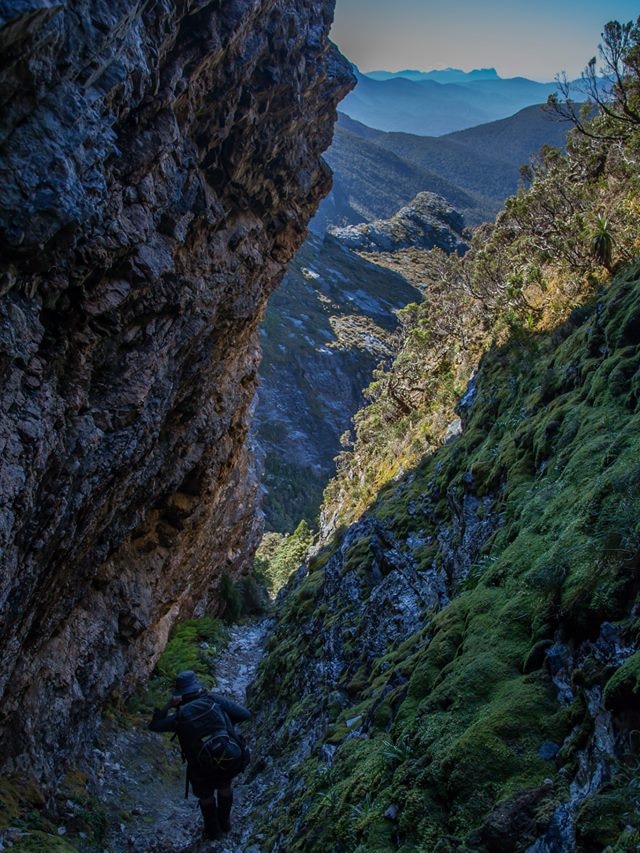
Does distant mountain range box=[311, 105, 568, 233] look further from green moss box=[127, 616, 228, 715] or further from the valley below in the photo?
the valley below

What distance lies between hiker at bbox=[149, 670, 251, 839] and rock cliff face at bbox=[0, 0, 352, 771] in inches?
98.4

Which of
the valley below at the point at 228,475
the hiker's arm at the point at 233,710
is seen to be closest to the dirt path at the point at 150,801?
the valley below at the point at 228,475

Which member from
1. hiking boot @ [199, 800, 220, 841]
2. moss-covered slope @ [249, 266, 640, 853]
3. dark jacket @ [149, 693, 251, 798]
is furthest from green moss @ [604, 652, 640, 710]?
hiking boot @ [199, 800, 220, 841]

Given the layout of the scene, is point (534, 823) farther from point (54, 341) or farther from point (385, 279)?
point (385, 279)

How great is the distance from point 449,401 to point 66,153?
1666 centimetres

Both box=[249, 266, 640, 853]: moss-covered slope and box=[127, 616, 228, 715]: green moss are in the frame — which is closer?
box=[249, 266, 640, 853]: moss-covered slope

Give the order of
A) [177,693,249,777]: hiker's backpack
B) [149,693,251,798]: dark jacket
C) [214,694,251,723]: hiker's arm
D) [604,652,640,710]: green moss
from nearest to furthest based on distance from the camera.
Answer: [604,652,640,710]: green moss
[177,693,249,777]: hiker's backpack
[149,693,251,798]: dark jacket
[214,694,251,723]: hiker's arm

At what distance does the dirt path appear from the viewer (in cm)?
949

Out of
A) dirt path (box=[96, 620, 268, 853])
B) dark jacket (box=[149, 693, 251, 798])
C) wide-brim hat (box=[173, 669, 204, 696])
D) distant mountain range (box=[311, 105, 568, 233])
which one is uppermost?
distant mountain range (box=[311, 105, 568, 233])

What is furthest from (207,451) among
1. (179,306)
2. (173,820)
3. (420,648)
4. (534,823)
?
(534,823)

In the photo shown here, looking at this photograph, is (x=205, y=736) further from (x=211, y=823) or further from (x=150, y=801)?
(x=150, y=801)

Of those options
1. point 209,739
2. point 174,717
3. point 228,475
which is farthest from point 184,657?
point 209,739

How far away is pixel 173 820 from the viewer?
423 inches

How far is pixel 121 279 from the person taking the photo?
9844mm
